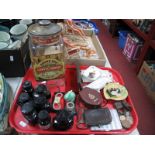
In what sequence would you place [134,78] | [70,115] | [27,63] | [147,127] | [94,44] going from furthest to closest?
[134,78] → [147,127] → [94,44] → [27,63] → [70,115]

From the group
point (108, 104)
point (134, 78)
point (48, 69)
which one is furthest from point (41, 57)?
point (134, 78)

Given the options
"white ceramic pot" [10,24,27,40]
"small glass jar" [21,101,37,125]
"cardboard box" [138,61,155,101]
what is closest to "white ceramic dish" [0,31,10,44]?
"white ceramic pot" [10,24,27,40]

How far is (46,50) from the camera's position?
2.13 ft

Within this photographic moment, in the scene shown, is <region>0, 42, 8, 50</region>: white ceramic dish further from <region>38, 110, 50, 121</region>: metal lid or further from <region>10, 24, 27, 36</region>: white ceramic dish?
<region>38, 110, 50, 121</region>: metal lid

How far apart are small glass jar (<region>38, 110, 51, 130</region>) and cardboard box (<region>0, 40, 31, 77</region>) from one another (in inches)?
12.1

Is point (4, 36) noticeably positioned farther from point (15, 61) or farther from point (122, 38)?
point (122, 38)

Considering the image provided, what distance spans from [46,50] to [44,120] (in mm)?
283

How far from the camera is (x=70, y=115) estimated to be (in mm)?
540

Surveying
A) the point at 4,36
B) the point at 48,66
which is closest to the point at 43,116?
the point at 48,66

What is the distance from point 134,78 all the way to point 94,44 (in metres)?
0.97

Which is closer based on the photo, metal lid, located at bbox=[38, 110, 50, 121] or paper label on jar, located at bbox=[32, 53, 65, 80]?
metal lid, located at bbox=[38, 110, 50, 121]

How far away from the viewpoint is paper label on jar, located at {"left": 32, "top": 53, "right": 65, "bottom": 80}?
0.62 metres

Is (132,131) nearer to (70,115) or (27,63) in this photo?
(70,115)

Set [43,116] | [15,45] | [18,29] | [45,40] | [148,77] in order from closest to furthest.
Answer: [43,116] < [45,40] < [15,45] < [18,29] < [148,77]
